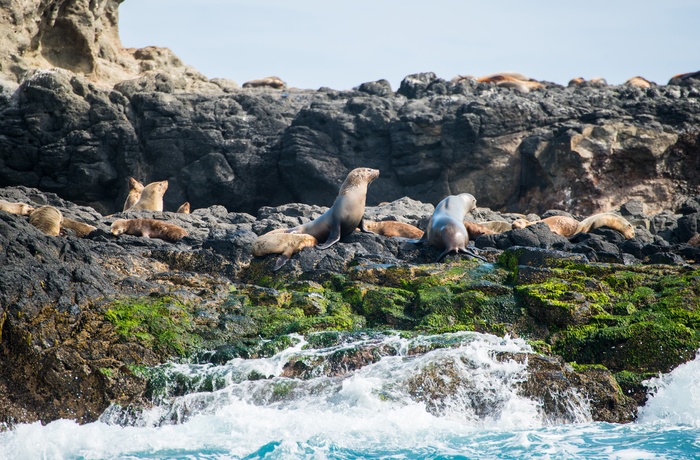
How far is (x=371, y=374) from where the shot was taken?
7.45 metres

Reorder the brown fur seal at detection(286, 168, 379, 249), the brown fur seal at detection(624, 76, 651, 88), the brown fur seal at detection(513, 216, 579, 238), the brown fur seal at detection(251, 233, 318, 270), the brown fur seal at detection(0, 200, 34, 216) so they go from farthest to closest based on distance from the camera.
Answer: the brown fur seal at detection(624, 76, 651, 88)
the brown fur seal at detection(513, 216, 579, 238)
the brown fur seal at detection(0, 200, 34, 216)
the brown fur seal at detection(286, 168, 379, 249)
the brown fur seal at detection(251, 233, 318, 270)

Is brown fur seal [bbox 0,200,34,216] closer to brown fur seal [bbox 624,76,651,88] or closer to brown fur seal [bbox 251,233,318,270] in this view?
brown fur seal [bbox 251,233,318,270]

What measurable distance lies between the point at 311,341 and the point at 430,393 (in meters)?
1.67

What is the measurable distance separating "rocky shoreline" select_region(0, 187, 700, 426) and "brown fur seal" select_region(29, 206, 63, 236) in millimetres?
1766

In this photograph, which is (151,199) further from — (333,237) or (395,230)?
(333,237)

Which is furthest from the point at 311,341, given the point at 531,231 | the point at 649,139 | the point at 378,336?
the point at 649,139

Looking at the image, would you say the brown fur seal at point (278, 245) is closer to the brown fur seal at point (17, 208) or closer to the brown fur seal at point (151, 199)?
the brown fur seal at point (17, 208)

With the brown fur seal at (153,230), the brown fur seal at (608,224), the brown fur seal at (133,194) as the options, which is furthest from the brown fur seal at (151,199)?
the brown fur seal at (608,224)

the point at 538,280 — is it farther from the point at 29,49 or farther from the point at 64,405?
the point at 29,49

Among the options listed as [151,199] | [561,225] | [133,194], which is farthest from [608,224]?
Answer: [133,194]

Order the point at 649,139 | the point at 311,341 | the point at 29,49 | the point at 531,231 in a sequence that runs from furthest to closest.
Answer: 1. the point at 29,49
2. the point at 649,139
3. the point at 531,231
4. the point at 311,341

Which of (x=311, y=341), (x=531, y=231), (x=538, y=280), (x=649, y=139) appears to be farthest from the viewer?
(x=649, y=139)

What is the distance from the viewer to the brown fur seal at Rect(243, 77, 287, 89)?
31.3m

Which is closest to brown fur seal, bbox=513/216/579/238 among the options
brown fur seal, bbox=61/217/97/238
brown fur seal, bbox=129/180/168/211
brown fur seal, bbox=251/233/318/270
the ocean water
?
brown fur seal, bbox=251/233/318/270
